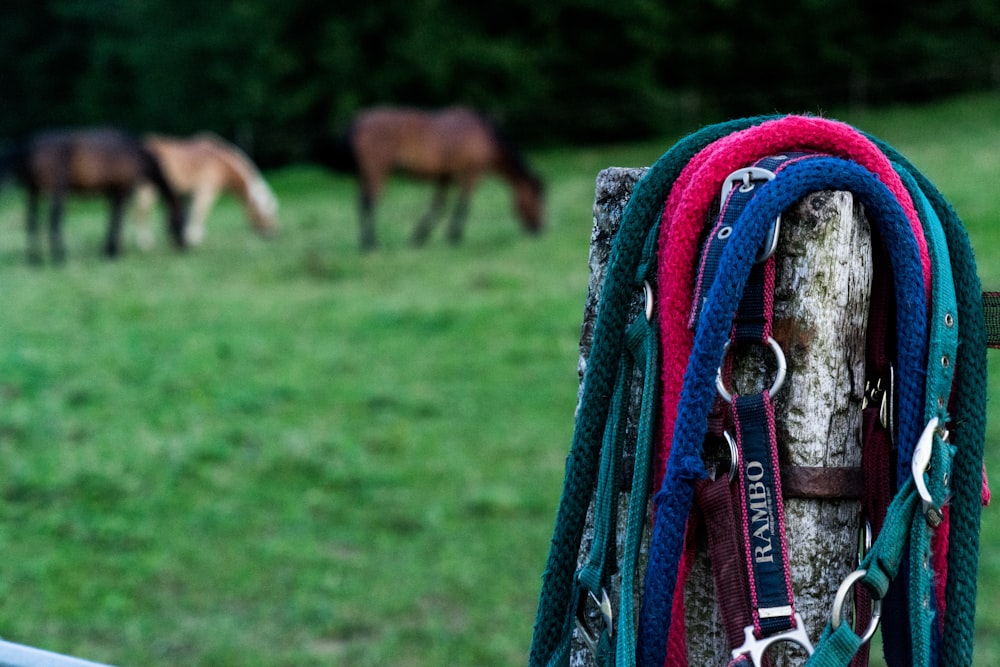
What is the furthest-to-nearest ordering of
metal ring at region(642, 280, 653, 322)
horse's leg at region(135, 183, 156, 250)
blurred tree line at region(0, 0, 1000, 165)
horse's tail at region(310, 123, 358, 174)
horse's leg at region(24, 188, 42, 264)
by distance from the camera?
blurred tree line at region(0, 0, 1000, 165)
horse's leg at region(135, 183, 156, 250)
horse's tail at region(310, 123, 358, 174)
horse's leg at region(24, 188, 42, 264)
metal ring at region(642, 280, 653, 322)

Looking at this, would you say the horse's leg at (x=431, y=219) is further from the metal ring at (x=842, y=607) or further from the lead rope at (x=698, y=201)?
the metal ring at (x=842, y=607)

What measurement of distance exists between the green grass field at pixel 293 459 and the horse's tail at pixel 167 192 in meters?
2.22

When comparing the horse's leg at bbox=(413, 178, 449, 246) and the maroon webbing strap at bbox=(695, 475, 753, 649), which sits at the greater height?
the horse's leg at bbox=(413, 178, 449, 246)

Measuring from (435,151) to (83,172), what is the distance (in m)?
3.96

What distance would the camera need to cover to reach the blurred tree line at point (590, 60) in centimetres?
2123

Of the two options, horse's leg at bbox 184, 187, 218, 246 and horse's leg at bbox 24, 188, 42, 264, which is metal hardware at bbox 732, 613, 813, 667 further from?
horse's leg at bbox 184, 187, 218, 246

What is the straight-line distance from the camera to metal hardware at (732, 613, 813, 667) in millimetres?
861

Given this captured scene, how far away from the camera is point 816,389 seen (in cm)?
92

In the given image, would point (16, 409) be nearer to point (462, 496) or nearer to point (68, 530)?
point (68, 530)

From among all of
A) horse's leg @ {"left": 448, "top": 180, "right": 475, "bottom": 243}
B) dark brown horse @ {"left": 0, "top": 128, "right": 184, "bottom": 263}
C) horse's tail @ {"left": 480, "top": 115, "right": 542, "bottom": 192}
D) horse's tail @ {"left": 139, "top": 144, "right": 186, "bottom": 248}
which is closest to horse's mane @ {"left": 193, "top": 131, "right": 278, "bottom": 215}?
horse's tail @ {"left": 139, "top": 144, "right": 186, "bottom": 248}

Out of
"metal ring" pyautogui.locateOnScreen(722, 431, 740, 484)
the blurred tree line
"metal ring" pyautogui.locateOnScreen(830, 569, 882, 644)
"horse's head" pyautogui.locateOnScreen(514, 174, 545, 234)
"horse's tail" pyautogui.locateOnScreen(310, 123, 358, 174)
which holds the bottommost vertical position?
"metal ring" pyautogui.locateOnScreen(830, 569, 882, 644)

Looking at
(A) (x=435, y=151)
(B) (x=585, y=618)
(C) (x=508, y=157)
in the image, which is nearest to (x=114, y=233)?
(A) (x=435, y=151)

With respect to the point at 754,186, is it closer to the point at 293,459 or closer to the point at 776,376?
the point at 776,376

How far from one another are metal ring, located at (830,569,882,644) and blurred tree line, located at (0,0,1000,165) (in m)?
20.8
